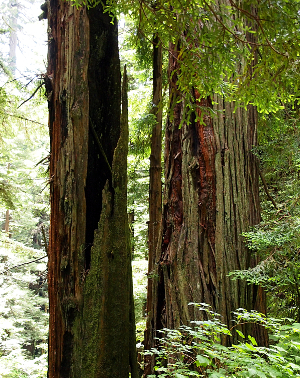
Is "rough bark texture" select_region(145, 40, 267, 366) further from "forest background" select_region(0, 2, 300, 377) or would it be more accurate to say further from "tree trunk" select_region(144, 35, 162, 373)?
"tree trunk" select_region(144, 35, 162, 373)

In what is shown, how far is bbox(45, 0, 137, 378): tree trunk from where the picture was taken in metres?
2.26

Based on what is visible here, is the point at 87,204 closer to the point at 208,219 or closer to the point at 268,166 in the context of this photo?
the point at 208,219

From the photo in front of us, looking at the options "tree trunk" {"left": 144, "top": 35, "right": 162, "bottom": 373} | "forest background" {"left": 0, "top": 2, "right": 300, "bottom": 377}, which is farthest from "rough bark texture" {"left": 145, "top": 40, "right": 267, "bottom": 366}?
"tree trunk" {"left": 144, "top": 35, "right": 162, "bottom": 373}

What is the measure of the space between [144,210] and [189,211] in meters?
6.30

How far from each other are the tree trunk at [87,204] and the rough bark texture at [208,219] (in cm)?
126

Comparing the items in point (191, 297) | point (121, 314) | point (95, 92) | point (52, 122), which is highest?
point (95, 92)

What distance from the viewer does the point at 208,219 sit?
3750mm

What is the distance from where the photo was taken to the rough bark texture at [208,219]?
3.57 metres

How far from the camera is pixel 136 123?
535cm

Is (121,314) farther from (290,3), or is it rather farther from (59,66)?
(290,3)

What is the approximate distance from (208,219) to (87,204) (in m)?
1.77

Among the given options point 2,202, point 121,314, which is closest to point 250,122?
point 121,314

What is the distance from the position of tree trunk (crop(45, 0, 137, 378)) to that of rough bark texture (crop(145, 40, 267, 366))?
1260mm

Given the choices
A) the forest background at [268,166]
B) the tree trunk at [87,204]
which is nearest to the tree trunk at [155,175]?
the forest background at [268,166]
